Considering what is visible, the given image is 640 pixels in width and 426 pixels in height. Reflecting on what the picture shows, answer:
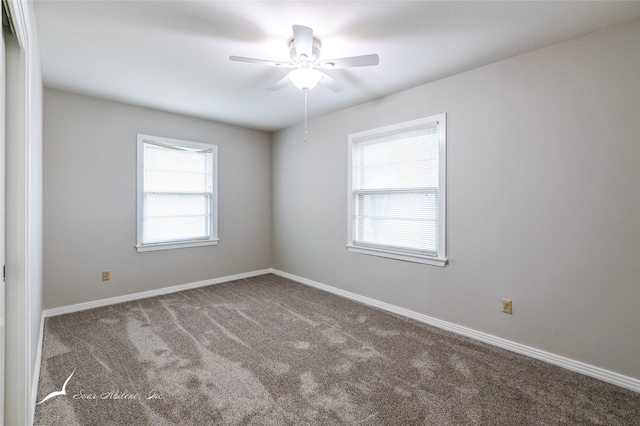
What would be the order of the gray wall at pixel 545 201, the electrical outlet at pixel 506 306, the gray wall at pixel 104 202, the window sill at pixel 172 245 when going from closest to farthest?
the gray wall at pixel 545 201 → the electrical outlet at pixel 506 306 → the gray wall at pixel 104 202 → the window sill at pixel 172 245

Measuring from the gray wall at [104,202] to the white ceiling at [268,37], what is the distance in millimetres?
419

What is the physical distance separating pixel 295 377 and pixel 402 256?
68.1 inches

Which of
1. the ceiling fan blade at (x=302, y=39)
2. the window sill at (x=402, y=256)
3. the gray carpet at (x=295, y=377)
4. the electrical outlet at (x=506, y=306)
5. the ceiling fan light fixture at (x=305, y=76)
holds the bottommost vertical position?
the gray carpet at (x=295, y=377)

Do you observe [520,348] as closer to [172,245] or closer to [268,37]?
[268,37]

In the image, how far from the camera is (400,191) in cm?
337

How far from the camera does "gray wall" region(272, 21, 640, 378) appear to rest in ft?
6.85

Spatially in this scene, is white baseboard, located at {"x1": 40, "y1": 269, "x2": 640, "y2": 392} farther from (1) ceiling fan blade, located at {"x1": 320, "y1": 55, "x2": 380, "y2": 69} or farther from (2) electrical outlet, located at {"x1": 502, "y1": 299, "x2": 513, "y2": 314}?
(1) ceiling fan blade, located at {"x1": 320, "y1": 55, "x2": 380, "y2": 69}

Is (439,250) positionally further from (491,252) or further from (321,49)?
(321,49)

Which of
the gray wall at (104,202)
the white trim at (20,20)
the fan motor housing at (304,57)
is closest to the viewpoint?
the white trim at (20,20)

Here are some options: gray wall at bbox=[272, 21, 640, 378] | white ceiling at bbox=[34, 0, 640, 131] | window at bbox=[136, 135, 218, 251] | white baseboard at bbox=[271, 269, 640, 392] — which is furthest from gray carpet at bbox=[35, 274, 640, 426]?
white ceiling at bbox=[34, 0, 640, 131]

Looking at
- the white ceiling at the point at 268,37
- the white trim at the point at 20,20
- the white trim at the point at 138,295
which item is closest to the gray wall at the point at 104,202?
the white trim at the point at 138,295

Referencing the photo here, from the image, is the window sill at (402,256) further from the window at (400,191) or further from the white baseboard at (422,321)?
the white baseboard at (422,321)

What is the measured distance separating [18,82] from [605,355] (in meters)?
3.83

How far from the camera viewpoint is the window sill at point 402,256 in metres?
3.05
